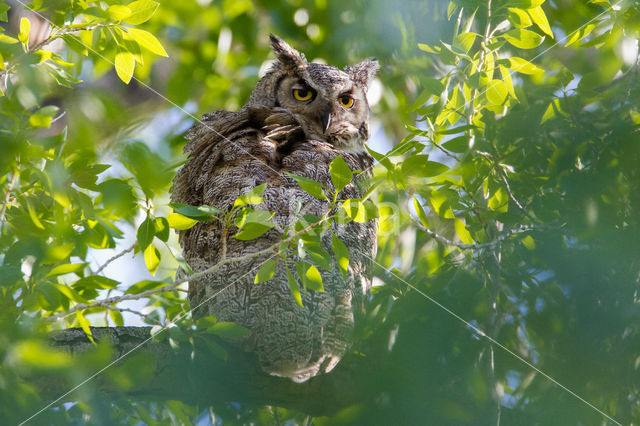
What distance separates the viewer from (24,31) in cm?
70

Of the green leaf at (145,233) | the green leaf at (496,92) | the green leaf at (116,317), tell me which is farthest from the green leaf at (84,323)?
the green leaf at (496,92)

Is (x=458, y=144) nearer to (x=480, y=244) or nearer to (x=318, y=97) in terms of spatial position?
(x=480, y=244)

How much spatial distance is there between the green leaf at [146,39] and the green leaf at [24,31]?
0.46 feet

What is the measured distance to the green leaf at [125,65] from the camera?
655mm

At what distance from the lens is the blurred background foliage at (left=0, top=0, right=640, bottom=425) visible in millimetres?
506

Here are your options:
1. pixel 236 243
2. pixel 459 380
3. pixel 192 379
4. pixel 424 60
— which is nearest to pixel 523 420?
pixel 459 380

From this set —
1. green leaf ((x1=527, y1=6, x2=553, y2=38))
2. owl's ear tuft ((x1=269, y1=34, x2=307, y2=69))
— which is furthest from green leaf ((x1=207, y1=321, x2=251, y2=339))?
owl's ear tuft ((x1=269, y1=34, x2=307, y2=69))

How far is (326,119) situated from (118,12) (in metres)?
0.92

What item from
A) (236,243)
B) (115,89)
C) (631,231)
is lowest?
(236,243)

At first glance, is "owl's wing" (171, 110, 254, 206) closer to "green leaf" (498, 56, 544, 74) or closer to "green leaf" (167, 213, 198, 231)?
"green leaf" (167, 213, 198, 231)

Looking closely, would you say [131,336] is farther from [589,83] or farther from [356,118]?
[356,118]

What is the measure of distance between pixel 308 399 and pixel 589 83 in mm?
480

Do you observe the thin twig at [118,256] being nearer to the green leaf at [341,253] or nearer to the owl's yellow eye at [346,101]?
the green leaf at [341,253]

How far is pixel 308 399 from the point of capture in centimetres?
55
